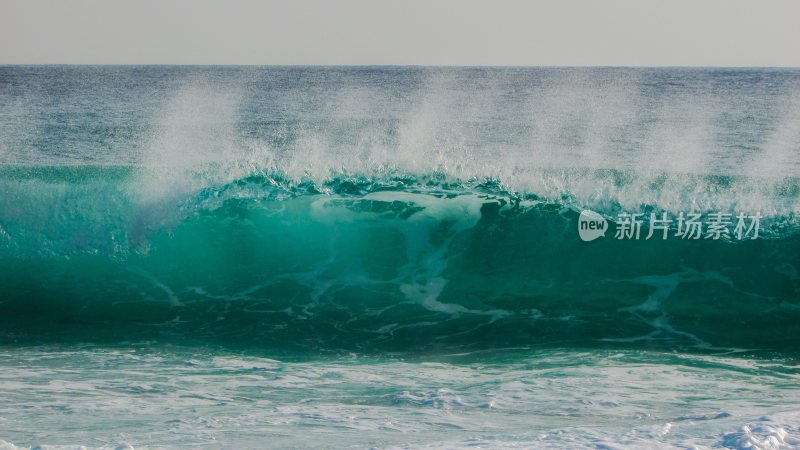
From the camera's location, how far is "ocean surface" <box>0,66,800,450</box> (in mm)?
4738

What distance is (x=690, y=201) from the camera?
10.5m

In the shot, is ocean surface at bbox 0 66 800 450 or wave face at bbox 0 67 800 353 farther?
wave face at bbox 0 67 800 353

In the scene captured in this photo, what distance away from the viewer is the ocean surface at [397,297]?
474cm

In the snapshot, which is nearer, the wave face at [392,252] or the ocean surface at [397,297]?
the ocean surface at [397,297]

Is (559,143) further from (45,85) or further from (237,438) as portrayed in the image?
(45,85)

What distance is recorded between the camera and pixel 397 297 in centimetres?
813

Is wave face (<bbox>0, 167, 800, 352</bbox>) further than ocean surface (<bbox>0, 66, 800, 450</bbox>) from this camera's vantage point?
Yes

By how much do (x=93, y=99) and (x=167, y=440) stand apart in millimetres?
20520

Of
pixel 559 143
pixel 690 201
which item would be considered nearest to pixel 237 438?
pixel 690 201

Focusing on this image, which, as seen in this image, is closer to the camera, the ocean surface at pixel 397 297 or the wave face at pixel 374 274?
the ocean surface at pixel 397 297

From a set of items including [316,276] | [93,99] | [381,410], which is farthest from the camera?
[93,99]

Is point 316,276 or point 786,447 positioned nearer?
point 786,447

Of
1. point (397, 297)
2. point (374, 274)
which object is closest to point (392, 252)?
point (374, 274)

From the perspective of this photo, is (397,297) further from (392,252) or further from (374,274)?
(392,252)
